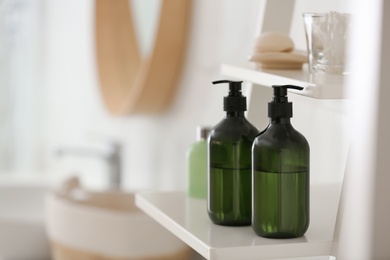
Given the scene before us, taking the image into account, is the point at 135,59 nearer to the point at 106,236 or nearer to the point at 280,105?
the point at 106,236

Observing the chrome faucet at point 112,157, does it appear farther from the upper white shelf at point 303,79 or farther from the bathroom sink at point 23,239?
the upper white shelf at point 303,79

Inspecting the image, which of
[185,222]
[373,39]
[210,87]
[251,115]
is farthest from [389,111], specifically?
[210,87]

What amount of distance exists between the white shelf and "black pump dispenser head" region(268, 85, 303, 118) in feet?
0.44

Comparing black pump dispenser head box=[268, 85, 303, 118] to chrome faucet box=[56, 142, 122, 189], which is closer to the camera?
black pump dispenser head box=[268, 85, 303, 118]

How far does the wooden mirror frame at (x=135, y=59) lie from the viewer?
1.92m

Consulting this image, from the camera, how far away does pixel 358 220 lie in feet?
1.93

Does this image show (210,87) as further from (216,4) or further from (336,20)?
(336,20)

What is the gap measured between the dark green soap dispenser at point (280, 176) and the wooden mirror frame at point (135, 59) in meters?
1.05

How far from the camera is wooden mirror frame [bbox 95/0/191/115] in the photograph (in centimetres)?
192

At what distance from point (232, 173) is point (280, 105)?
0.11 meters

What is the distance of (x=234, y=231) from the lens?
945 mm

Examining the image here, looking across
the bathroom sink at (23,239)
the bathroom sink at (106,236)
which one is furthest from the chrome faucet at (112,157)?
the bathroom sink at (106,236)

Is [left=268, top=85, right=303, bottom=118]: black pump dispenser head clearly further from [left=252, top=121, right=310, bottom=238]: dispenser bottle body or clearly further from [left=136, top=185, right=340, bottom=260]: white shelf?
[left=136, top=185, right=340, bottom=260]: white shelf

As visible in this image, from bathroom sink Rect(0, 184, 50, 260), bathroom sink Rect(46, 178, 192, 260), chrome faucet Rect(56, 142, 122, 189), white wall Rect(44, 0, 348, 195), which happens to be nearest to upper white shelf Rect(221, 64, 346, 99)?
white wall Rect(44, 0, 348, 195)
